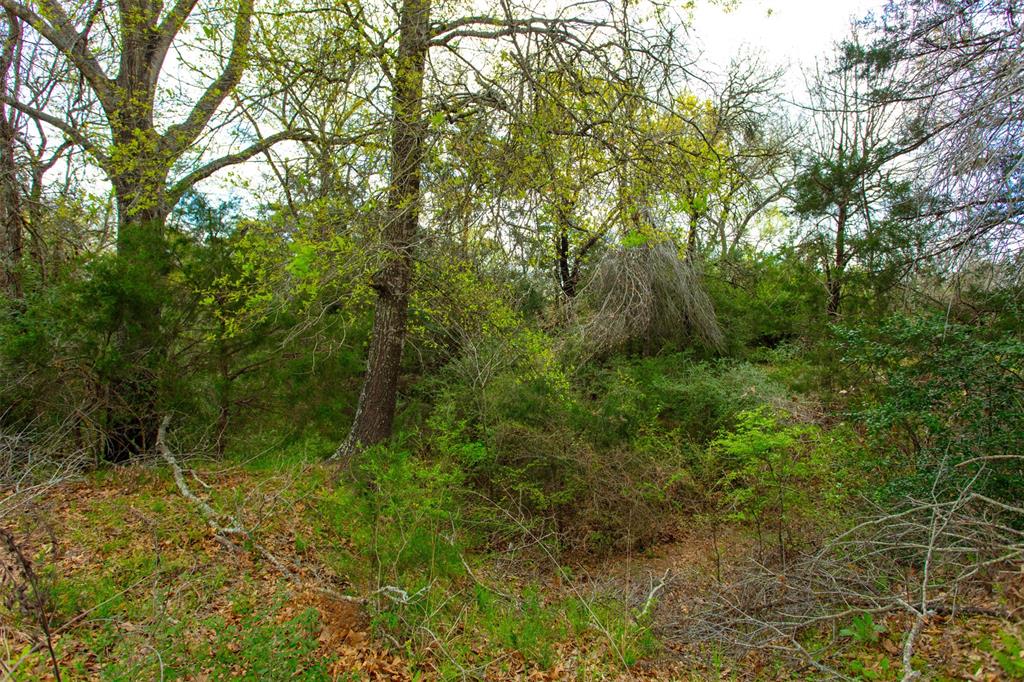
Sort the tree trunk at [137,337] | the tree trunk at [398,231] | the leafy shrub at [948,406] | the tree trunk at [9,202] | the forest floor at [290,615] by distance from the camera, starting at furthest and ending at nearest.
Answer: the tree trunk at [9,202] → the tree trunk at [137,337] → the tree trunk at [398,231] → the leafy shrub at [948,406] → the forest floor at [290,615]

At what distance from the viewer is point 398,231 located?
21.8ft

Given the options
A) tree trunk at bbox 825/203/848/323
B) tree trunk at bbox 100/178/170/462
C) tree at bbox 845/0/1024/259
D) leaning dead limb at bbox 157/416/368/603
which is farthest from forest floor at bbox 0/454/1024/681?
tree trunk at bbox 825/203/848/323

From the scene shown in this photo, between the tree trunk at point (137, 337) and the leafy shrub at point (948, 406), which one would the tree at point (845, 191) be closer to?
the leafy shrub at point (948, 406)

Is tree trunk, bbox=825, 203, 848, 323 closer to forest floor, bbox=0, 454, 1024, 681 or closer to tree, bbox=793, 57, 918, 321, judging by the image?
tree, bbox=793, 57, 918, 321

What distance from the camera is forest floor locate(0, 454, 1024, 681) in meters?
3.69

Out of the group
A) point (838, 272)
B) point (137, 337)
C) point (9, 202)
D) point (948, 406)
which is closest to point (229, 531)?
point (137, 337)

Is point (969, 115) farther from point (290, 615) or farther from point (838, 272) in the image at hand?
point (838, 272)

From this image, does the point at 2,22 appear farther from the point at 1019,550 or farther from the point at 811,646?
the point at 1019,550

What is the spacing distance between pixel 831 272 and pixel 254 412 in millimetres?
10876

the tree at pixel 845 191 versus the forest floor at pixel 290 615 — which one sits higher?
the tree at pixel 845 191

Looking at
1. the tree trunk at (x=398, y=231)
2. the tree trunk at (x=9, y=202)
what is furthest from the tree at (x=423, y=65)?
the tree trunk at (x=9, y=202)

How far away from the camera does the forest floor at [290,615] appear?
12.1ft

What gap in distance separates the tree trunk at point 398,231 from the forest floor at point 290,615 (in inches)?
58.3

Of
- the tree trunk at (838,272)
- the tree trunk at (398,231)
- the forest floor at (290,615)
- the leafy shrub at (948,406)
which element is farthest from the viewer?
the tree trunk at (838,272)
